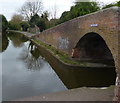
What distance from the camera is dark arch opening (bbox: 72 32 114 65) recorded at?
13.9 m

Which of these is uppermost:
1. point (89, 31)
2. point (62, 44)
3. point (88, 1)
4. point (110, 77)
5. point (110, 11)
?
point (88, 1)

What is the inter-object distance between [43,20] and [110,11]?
36.1 m

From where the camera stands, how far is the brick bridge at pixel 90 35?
827 cm

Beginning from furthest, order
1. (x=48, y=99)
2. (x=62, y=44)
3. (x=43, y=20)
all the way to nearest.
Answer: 1. (x=43, y=20)
2. (x=62, y=44)
3. (x=48, y=99)

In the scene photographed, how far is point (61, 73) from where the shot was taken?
10836 millimetres

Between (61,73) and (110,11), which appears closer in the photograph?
(110,11)

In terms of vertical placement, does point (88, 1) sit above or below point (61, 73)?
above

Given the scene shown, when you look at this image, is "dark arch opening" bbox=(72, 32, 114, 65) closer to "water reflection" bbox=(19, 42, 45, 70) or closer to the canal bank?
"water reflection" bbox=(19, 42, 45, 70)

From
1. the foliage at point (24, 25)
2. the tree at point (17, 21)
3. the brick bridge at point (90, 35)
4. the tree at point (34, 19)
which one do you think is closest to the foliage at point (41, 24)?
the tree at point (34, 19)

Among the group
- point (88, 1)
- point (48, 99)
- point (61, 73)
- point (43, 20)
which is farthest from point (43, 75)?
point (43, 20)

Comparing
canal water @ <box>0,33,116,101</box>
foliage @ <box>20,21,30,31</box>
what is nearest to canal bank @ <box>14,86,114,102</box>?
canal water @ <box>0,33,116,101</box>

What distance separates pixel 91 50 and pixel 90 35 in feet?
7.19

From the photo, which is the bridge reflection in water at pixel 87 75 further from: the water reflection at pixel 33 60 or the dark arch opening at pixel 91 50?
the dark arch opening at pixel 91 50

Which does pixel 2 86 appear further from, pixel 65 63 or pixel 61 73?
pixel 65 63
